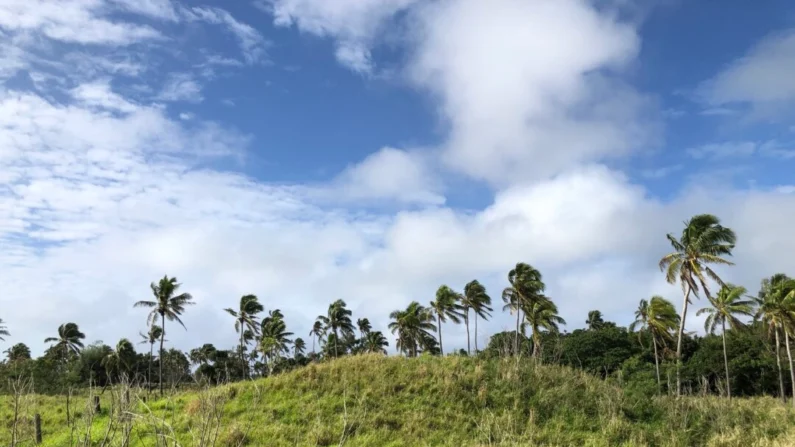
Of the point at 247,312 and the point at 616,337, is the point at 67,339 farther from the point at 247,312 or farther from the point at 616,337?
the point at 616,337

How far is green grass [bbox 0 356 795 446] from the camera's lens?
53.5ft

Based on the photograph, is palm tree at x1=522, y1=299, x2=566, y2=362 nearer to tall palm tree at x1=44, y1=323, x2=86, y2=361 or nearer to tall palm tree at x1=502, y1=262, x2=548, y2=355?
tall palm tree at x1=502, y1=262, x2=548, y2=355

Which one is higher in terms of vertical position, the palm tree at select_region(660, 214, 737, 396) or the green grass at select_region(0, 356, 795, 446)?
the palm tree at select_region(660, 214, 737, 396)

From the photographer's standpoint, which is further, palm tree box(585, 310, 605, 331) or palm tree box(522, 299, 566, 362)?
palm tree box(585, 310, 605, 331)

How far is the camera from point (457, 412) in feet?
60.0

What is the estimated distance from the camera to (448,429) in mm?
17078

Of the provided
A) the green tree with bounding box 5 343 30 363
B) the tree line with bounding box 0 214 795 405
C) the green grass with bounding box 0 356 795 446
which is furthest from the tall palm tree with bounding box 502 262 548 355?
the green tree with bounding box 5 343 30 363

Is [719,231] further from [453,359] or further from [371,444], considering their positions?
[371,444]

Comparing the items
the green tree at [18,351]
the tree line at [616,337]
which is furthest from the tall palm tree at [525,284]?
the green tree at [18,351]

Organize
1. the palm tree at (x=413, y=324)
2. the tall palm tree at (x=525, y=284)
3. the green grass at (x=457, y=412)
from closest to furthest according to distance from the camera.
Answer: the green grass at (x=457, y=412) → the tall palm tree at (x=525, y=284) → the palm tree at (x=413, y=324)

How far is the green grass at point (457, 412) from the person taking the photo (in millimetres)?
16312

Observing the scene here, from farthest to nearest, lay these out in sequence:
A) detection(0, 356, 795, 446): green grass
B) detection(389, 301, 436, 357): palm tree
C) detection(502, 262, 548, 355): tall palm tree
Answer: detection(389, 301, 436, 357): palm tree
detection(502, 262, 548, 355): tall palm tree
detection(0, 356, 795, 446): green grass

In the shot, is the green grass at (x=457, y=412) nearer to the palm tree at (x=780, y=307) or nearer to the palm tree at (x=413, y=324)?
the palm tree at (x=780, y=307)

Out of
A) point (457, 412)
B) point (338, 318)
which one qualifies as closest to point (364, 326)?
point (338, 318)
